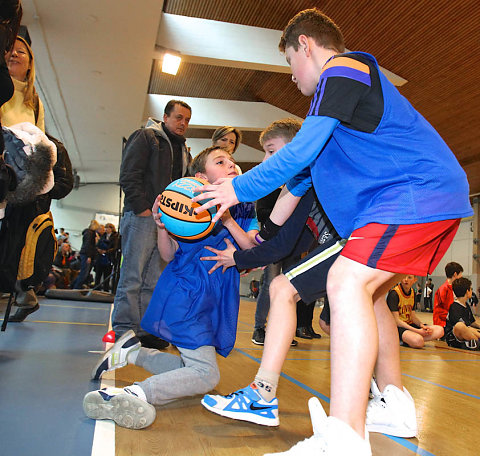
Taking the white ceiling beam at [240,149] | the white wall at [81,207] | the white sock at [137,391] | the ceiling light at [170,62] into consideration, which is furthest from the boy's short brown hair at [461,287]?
the white wall at [81,207]

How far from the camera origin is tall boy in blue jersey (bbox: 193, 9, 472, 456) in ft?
3.75

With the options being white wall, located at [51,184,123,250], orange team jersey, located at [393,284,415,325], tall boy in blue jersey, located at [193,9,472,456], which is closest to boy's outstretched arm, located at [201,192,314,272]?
tall boy in blue jersey, located at [193,9,472,456]

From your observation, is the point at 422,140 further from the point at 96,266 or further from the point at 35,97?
the point at 96,266

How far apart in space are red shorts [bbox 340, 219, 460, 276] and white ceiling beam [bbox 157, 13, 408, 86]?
22.8 ft

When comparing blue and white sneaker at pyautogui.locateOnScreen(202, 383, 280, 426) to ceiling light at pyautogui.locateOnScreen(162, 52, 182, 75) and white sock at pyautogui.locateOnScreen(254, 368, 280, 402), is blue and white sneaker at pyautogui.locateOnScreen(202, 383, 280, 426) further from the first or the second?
ceiling light at pyautogui.locateOnScreen(162, 52, 182, 75)

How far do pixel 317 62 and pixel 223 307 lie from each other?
1.11 meters

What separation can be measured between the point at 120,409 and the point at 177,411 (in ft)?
1.01

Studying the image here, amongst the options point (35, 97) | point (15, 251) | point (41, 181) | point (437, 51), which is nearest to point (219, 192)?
point (41, 181)

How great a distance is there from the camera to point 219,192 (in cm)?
140

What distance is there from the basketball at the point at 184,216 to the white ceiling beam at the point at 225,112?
887cm

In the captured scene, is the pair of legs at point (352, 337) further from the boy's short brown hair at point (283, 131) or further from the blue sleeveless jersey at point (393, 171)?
the boy's short brown hair at point (283, 131)

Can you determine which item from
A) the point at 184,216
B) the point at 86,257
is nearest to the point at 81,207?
the point at 86,257

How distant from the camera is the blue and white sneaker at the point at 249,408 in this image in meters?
1.54

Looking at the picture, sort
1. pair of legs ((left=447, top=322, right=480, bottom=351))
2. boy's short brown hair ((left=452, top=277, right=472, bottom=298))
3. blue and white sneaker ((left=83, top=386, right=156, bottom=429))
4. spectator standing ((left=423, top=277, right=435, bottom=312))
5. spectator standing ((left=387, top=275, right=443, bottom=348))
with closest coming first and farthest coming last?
blue and white sneaker ((left=83, top=386, right=156, bottom=429)), spectator standing ((left=387, top=275, right=443, bottom=348)), pair of legs ((left=447, top=322, right=480, bottom=351)), boy's short brown hair ((left=452, top=277, right=472, bottom=298)), spectator standing ((left=423, top=277, right=435, bottom=312))
